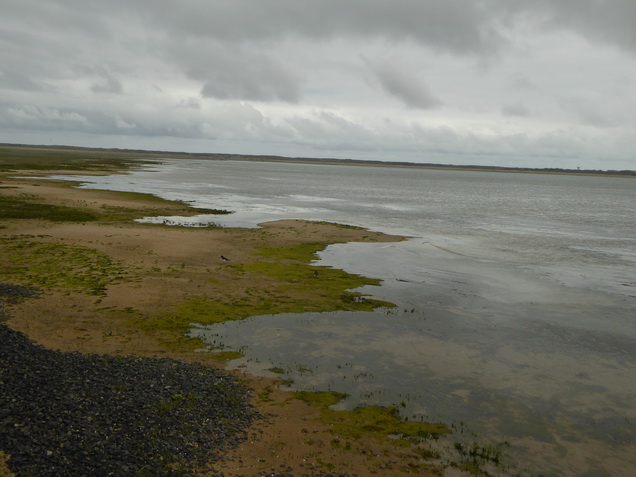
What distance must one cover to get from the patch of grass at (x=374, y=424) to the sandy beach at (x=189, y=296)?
198mm

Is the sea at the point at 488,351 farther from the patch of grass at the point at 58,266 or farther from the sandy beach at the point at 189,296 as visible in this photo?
the patch of grass at the point at 58,266

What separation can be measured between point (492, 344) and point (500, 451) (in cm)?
920

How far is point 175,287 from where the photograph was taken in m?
29.0

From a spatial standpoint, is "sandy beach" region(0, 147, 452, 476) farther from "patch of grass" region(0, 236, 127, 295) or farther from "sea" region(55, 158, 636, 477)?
"sea" region(55, 158, 636, 477)

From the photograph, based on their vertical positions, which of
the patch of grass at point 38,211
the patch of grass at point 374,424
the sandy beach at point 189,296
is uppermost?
the patch of grass at point 38,211

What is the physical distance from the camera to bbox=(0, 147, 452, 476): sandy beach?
542 inches

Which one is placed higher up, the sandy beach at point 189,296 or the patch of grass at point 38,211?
the patch of grass at point 38,211

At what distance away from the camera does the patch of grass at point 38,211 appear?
162 ft

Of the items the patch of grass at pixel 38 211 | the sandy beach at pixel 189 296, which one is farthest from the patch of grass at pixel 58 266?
the patch of grass at pixel 38 211

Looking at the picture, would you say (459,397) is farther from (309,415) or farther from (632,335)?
(632,335)

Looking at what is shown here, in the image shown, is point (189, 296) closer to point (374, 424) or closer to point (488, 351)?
point (374, 424)

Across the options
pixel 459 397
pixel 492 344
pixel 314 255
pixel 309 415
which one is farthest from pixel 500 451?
pixel 314 255

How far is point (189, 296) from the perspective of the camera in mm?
27578

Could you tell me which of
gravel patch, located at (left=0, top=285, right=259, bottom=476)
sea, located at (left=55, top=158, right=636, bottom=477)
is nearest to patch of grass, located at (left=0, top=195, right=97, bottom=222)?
sea, located at (left=55, top=158, right=636, bottom=477)
